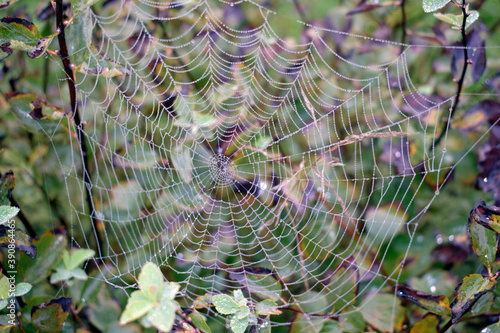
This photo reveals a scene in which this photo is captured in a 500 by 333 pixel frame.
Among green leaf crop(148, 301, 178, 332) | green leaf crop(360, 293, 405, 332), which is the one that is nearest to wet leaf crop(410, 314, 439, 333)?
green leaf crop(360, 293, 405, 332)

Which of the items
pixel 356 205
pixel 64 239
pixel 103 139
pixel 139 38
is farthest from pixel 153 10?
pixel 356 205

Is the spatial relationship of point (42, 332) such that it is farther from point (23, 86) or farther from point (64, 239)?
point (23, 86)

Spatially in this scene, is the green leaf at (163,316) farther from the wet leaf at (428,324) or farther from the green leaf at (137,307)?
the wet leaf at (428,324)

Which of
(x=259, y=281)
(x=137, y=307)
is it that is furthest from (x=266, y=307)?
(x=137, y=307)

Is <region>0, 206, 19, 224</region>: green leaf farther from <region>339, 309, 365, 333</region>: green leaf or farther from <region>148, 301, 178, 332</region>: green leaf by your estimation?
<region>339, 309, 365, 333</region>: green leaf

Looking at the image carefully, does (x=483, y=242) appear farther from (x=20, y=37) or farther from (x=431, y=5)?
(x=20, y=37)

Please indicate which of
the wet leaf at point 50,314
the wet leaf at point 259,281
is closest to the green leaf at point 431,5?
the wet leaf at point 259,281
